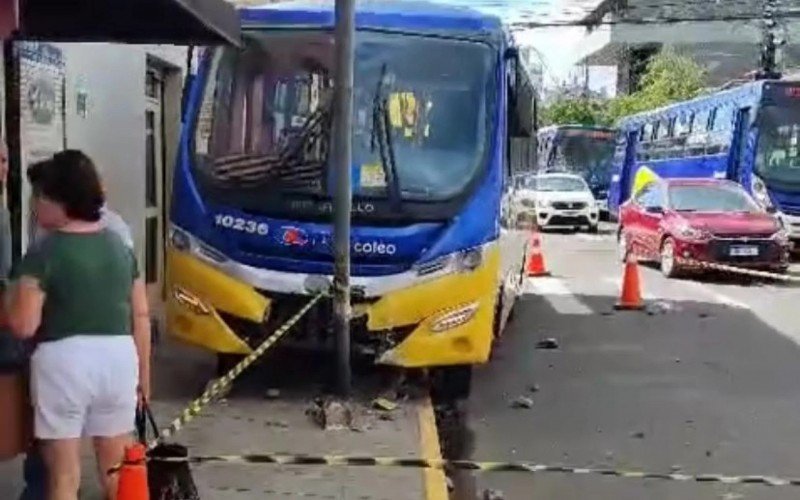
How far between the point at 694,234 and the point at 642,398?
10732mm

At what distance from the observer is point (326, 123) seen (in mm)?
10352

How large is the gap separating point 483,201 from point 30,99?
339 centimetres

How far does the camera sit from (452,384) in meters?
10.9

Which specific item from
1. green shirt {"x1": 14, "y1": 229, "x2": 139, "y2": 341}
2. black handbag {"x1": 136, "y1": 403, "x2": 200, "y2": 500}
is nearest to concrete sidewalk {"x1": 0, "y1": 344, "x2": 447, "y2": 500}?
black handbag {"x1": 136, "y1": 403, "x2": 200, "y2": 500}

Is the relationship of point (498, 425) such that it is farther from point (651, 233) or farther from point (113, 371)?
point (651, 233)

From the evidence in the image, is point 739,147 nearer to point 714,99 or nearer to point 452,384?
point 714,99

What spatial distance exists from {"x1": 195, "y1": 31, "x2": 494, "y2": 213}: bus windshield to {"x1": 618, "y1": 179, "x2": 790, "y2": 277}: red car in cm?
1175

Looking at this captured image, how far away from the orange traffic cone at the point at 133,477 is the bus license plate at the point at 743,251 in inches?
688

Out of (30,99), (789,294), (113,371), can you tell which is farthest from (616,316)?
(113,371)

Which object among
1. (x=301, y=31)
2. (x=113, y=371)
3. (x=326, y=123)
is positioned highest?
(x=301, y=31)

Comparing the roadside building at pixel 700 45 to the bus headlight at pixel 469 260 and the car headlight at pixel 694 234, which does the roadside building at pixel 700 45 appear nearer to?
the car headlight at pixel 694 234

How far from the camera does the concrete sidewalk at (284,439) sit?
763 cm

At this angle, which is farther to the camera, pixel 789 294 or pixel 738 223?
pixel 738 223

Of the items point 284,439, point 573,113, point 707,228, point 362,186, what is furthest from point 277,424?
point 573,113
